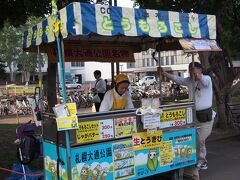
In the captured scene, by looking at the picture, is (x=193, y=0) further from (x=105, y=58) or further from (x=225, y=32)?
(x=105, y=58)

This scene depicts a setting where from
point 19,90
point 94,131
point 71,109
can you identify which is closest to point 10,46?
point 19,90

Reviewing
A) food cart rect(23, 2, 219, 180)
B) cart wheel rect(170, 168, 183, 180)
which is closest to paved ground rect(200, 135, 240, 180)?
cart wheel rect(170, 168, 183, 180)

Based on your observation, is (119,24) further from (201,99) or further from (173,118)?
(201,99)

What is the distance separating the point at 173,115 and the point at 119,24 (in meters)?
1.79

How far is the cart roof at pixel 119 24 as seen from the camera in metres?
4.28

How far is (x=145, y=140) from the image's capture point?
521cm

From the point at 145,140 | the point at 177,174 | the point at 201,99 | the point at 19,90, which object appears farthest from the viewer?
the point at 19,90

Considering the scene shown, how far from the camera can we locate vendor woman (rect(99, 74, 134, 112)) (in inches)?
218

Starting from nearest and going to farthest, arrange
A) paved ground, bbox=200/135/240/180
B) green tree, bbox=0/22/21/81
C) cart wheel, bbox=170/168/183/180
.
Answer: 1. cart wheel, bbox=170/168/183/180
2. paved ground, bbox=200/135/240/180
3. green tree, bbox=0/22/21/81

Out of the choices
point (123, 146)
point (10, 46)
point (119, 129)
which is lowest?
point (123, 146)

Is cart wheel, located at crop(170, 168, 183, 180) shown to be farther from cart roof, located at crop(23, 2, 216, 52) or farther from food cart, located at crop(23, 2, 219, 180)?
cart roof, located at crop(23, 2, 216, 52)

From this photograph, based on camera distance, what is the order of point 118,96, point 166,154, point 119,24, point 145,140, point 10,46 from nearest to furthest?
point 119,24, point 145,140, point 166,154, point 118,96, point 10,46

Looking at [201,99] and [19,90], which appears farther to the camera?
[19,90]

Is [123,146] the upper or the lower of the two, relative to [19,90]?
lower
